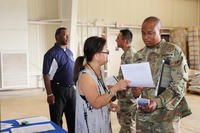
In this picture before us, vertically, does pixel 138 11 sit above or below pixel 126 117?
above

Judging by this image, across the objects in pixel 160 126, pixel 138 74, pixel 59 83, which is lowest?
pixel 160 126

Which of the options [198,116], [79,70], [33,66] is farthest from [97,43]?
[33,66]

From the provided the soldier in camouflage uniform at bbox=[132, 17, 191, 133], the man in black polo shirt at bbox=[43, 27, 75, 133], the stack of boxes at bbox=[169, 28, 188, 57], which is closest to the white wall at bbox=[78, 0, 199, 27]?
the stack of boxes at bbox=[169, 28, 188, 57]

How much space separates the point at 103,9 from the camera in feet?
32.6

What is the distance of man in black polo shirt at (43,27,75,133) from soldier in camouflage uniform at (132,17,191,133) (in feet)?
4.53

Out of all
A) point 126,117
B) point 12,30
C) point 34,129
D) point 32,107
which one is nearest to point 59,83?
point 126,117

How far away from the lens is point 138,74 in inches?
81.7

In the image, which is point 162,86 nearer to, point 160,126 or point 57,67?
point 160,126

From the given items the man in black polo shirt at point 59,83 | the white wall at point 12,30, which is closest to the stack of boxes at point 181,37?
the white wall at point 12,30

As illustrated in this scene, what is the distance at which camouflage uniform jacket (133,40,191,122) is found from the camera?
2.15m

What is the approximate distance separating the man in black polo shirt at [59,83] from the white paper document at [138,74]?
5.21 feet

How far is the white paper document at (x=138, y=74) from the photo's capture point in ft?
6.72

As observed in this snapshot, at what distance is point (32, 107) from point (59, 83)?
11.4 ft

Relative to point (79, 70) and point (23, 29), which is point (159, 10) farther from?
point (79, 70)
